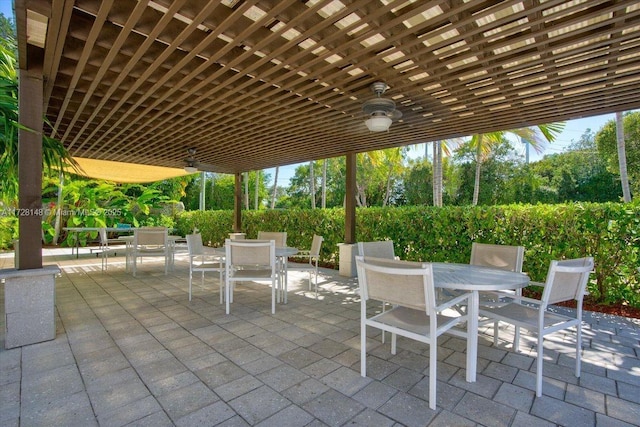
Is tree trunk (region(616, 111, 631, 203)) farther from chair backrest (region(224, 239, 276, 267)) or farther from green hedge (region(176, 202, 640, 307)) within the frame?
chair backrest (region(224, 239, 276, 267))

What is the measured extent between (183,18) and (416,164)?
18.7m

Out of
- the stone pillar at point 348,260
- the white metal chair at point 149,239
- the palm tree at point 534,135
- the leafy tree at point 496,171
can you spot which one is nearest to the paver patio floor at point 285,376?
the white metal chair at point 149,239

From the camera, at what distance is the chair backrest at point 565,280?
85.8 inches

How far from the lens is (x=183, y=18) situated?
236cm

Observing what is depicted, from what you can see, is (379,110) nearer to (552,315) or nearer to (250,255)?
(250,255)

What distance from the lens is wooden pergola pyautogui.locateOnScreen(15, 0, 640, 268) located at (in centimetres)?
212

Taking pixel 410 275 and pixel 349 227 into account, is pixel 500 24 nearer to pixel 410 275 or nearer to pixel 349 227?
pixel 410 275

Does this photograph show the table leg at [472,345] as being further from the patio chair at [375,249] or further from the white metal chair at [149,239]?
the white metal chair at [149,239]

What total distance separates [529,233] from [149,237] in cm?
642

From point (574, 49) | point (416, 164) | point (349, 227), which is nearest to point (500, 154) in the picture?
point (416, 164)

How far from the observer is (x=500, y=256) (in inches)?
135

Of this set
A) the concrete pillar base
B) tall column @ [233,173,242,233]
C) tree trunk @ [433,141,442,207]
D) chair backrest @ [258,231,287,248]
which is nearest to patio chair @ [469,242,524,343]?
chair backrest @ [258,231,287,248]

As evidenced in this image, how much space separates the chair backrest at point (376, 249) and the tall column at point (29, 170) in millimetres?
3068

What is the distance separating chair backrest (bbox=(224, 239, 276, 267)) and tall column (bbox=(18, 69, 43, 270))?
5.77 feet
